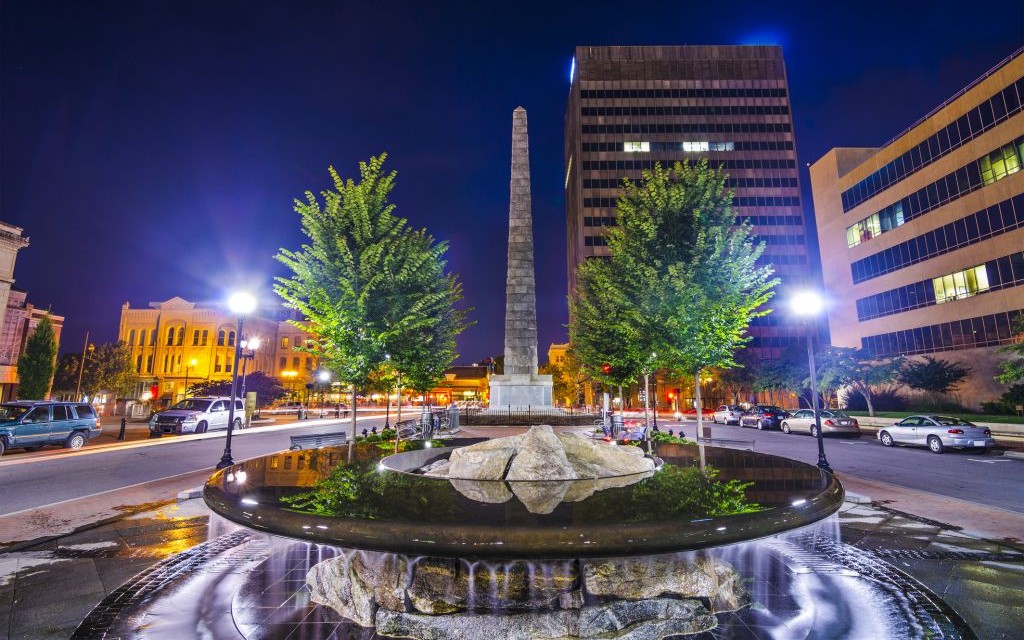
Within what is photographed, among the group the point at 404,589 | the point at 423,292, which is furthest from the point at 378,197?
the point at 404,589

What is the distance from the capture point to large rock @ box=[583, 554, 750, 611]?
3902mm

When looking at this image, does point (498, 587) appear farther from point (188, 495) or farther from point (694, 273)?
point (694, 273)

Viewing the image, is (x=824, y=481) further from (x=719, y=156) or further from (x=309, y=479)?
(x=719, y=156)

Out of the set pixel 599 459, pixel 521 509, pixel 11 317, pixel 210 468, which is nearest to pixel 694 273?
pixel 599 459

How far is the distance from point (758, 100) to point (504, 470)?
9058 centimetres

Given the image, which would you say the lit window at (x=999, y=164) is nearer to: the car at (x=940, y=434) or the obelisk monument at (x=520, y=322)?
the car at (x=940, y=434)

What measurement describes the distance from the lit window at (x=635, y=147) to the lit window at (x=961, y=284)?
4712cm

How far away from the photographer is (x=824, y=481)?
4.31 m

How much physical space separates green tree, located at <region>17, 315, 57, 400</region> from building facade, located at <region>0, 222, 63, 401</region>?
2613 mm

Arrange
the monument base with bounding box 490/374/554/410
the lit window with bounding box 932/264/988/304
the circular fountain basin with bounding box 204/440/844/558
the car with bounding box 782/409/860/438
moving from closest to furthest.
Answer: the circular fountain basin with bounding box 204/440/844/558, the car with bounding box 782/409/860/438, the monument base with bounding box 490/374/554/410, the lit window with bounding box 932/264/988/304

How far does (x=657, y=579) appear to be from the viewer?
400 cm

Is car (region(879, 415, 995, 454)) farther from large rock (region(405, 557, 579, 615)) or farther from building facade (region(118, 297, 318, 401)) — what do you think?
building facade (region(118, 297, 318, 401))

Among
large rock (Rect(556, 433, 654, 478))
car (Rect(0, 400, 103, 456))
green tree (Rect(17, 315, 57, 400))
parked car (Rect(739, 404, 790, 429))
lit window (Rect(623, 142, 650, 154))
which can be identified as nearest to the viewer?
large rock (Rect(556, 433, 654, 478))

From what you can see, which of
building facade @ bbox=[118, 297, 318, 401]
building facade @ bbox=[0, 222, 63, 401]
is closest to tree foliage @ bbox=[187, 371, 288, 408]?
building facade @ bbox=[0, 222, 63, 401]
